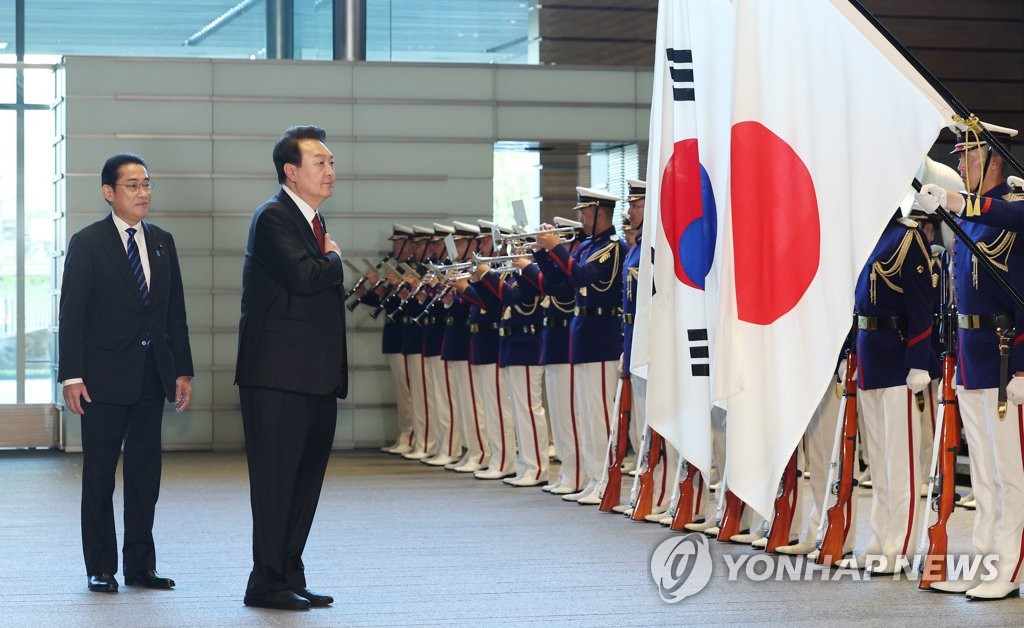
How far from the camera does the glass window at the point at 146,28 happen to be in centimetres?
1166

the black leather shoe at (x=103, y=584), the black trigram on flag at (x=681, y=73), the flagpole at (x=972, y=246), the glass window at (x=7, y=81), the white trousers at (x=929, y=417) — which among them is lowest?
the black leather shoe at (x=103, y=584)

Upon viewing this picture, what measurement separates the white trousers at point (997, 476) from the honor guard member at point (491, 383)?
4.43 meters

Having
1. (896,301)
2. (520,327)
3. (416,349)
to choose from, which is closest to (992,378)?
(896,301)

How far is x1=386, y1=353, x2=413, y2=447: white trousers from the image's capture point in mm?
11047

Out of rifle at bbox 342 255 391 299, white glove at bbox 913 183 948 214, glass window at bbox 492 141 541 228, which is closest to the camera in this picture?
white glove at bbox 913 183 948 214

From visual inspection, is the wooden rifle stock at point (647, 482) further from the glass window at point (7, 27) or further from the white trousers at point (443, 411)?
the glass window at point (7, 27)

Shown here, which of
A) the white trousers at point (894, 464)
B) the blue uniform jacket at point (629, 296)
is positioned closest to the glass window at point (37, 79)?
the blue uniform jacket at point (629, 296)

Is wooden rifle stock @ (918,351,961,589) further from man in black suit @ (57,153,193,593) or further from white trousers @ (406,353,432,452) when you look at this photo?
white trousers @ (406,353,432,452)

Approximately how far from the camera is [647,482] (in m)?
7.04

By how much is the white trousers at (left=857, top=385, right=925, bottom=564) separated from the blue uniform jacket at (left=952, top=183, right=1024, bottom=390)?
1.44 feet

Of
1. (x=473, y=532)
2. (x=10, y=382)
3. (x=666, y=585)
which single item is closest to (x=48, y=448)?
(x=10, y=382)

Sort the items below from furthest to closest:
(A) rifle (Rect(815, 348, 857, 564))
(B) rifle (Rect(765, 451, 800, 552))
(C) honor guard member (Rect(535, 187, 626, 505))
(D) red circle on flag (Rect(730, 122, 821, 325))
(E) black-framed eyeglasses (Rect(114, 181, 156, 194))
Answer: (C) honor guard member (Rect(535, 187, 626, 505)) → (B) rifle (Rect(765, 451, 800, 552)) → (A) rifle (Rect(815, 348, 857, 564)) → (E) black-framed eyeglasses (Rect(114, 181, 156, 194)) → (D) red circle on flag (Rect(730, 122, 821, 325))

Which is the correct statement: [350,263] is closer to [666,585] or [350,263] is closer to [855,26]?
[666,585]

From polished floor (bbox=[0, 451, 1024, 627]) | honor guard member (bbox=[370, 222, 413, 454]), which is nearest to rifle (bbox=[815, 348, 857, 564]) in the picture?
polished floor (bbox=[0, 451, 1024, 627])
